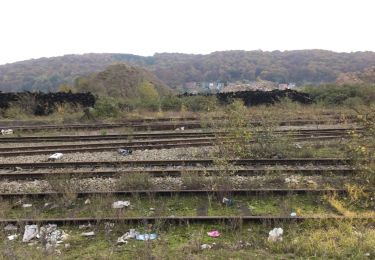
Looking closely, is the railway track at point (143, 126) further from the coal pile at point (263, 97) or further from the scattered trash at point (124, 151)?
the coal pile at point (263, 97)

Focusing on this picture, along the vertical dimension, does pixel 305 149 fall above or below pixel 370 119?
below

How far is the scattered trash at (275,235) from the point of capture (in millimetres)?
6699

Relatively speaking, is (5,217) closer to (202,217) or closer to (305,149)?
(202,217)

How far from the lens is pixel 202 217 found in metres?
7.65

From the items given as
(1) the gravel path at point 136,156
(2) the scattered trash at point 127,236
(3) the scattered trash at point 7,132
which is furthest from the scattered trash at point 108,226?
(3) the scattered trash at point 7,132

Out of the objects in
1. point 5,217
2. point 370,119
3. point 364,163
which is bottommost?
point 5,217

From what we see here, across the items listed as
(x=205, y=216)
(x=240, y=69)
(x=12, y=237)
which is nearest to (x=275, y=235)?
(x=205, y=216)

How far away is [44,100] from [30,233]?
23.4 meters

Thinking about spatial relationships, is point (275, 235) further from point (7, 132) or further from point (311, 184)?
point (7, 132)

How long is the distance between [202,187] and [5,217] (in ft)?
15.4

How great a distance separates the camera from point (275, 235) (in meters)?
6.83

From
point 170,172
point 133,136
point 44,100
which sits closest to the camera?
point 170,172

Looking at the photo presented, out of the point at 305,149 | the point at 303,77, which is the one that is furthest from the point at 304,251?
the point at 303,77

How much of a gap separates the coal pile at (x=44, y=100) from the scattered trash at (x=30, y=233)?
21.6 metres
